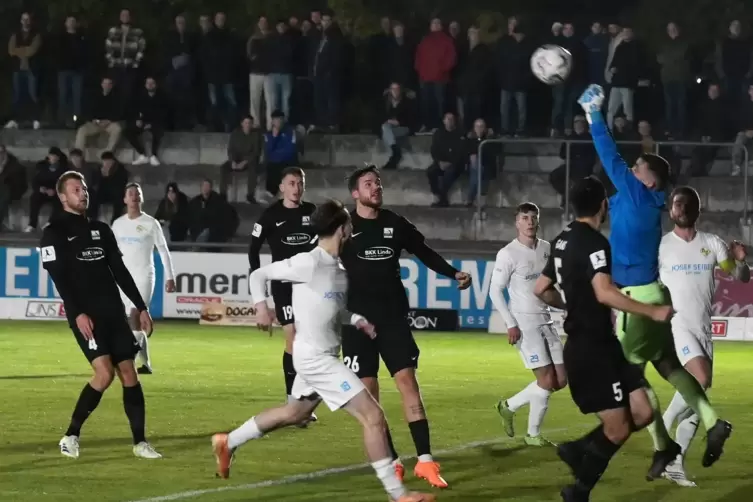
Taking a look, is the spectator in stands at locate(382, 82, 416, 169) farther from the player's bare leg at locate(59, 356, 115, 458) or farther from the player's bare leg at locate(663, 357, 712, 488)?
the player's bare leg at locate(663, 357, 712, 488)

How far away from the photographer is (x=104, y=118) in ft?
97.4

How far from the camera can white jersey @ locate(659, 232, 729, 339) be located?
11523mm

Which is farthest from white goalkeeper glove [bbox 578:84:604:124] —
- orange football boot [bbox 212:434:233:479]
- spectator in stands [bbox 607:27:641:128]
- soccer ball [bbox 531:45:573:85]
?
spectator in stands [bbox 607:27:641:128]

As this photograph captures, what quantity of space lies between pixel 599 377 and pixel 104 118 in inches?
851

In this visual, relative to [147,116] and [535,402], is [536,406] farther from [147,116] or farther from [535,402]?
[147,116]

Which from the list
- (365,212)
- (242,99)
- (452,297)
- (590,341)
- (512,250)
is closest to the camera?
(590,341)

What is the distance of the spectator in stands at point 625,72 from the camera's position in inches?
1051

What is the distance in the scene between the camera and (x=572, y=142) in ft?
85.8

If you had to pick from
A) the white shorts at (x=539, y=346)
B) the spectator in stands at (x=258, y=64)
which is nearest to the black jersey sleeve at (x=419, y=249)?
the white shorts at (x=539, y=346)

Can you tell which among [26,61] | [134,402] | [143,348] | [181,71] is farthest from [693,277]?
[26,61]

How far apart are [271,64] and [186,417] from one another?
592 inches

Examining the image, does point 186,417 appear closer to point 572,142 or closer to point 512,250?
point 512,250

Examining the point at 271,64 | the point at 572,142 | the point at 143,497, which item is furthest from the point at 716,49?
the point at 143,497

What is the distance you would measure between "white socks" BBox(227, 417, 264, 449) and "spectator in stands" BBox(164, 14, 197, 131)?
1951 centimetres
